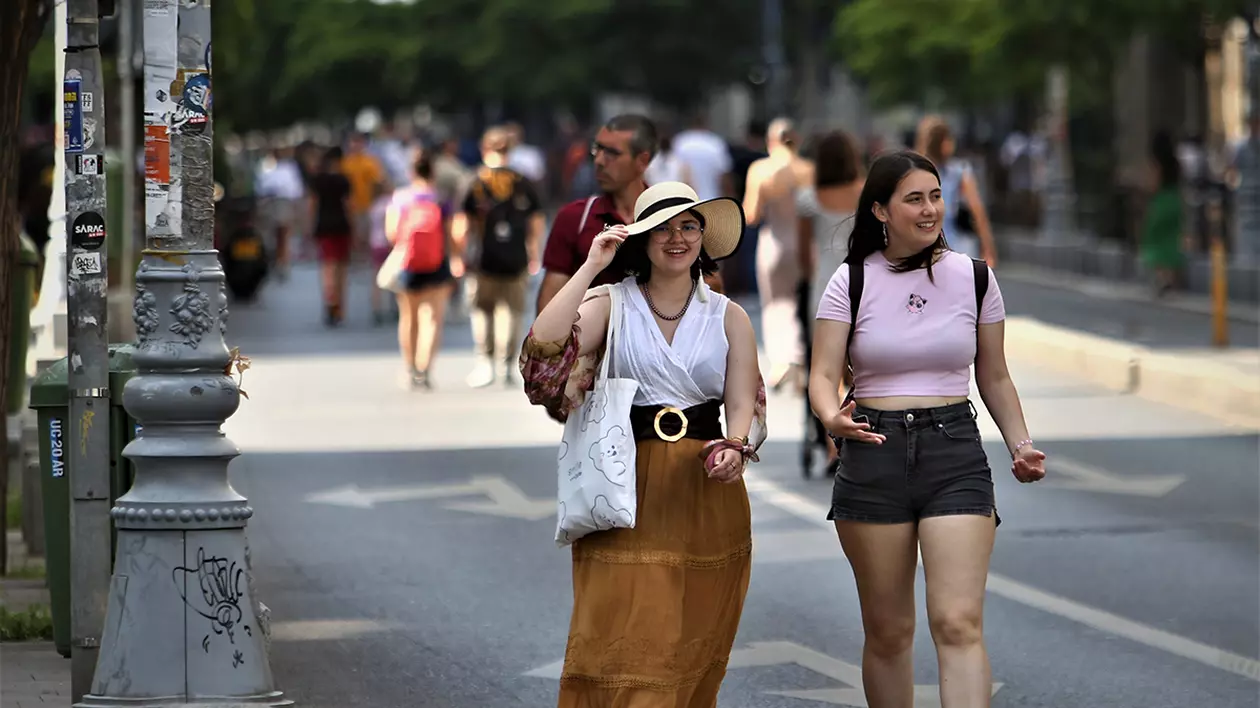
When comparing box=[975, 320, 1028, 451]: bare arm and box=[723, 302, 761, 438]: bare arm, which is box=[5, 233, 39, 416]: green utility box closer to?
box=[723, 302, 761, 438]: bare arm

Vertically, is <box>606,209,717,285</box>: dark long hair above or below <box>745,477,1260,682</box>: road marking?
above

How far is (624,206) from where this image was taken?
30.2 feet

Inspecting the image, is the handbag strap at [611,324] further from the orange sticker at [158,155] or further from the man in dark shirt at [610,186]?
the man in dark shirt at [610,186]

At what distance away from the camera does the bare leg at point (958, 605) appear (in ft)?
21.6

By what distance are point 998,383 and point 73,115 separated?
3.04 metres

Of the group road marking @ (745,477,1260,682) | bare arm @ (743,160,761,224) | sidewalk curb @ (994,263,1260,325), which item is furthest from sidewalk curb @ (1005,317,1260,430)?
road marking @ (745,477,1260,682)

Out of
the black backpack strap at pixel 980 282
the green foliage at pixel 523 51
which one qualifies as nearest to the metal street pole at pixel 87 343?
the black backpack strap at pixel 980 282

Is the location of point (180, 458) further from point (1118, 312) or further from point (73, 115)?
point (1118, 312)

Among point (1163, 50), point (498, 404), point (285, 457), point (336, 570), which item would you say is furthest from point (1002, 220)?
point (336, 570)

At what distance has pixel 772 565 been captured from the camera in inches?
443

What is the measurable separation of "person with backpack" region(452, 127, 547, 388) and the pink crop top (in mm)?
12666

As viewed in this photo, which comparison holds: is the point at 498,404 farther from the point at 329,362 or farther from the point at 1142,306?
the point at 1142,306

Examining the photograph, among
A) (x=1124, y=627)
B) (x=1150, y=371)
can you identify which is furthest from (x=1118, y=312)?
(x=1124, y=627)

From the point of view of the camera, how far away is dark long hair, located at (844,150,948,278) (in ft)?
22.4
